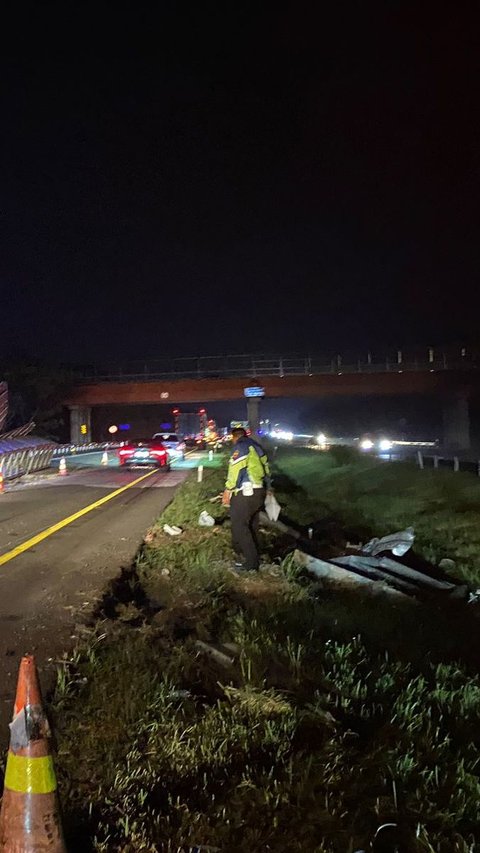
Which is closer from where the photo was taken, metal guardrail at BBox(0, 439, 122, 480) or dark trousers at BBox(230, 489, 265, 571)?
dark trousers at BBox(230, 489, 265, 571)

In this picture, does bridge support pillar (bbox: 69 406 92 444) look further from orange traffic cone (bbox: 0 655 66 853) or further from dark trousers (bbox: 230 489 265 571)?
orange traffic cone (bbox: 0 655 66 853)

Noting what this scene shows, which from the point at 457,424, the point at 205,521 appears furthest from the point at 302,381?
the point at 205,521

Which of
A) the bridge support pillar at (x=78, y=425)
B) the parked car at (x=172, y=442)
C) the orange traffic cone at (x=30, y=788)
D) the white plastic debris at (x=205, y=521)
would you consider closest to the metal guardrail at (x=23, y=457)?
the parked car at (x=172, y=442)

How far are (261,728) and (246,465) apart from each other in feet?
15.6

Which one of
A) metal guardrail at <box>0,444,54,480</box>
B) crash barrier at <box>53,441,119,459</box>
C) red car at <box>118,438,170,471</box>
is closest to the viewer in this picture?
metal guardrail at <box>0,444,54,480</box>

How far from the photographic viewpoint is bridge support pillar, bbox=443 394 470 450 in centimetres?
5725

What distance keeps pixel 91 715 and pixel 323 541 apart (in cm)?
940

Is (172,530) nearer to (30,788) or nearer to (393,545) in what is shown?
(393,545)

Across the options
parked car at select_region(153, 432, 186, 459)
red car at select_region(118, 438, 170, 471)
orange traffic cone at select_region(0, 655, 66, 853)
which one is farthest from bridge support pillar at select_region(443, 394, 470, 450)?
orange traffic cone at select_region(0, 655, 66, 853)

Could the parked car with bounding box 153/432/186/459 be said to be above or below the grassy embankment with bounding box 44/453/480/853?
above

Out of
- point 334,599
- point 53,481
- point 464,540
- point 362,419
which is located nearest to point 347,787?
point 334,599

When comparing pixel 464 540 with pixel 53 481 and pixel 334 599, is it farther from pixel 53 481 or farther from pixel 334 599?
pixel 53 481

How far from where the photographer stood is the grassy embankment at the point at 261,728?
3.37 metres

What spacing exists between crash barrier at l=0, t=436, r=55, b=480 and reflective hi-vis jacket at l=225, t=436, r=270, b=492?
16.2 metres
